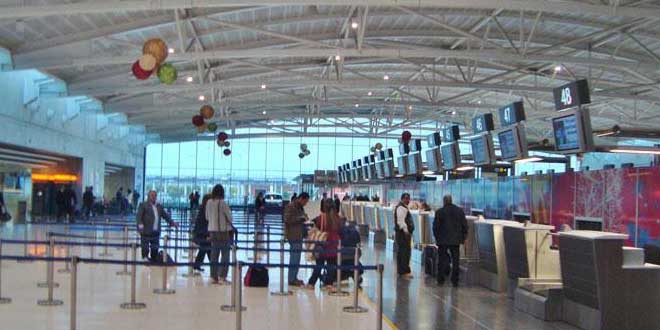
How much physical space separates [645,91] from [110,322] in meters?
29.6

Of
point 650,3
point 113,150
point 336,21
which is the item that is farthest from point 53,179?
point 650,3

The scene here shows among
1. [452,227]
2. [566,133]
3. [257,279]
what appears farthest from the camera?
[452,227]

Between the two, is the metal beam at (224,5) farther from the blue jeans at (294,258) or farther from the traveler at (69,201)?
the traveler at (69,201)

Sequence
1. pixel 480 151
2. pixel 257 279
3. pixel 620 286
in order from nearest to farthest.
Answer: pixel 620 286 → pixel 257 279 → pixel 480 151

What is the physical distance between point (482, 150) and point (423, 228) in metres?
2.84

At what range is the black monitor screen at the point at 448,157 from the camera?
56.9 feet

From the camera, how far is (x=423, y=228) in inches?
671

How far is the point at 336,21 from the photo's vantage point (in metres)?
22.8

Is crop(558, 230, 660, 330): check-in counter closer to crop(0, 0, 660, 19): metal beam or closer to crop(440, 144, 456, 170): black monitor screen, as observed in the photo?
crop(0, 0, 660, 19): metal beam

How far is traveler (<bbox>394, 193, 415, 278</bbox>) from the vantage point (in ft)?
46.0

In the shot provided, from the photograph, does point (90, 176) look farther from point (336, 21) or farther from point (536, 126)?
point (536, 126)

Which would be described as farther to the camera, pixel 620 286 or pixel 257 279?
pixel 257 279

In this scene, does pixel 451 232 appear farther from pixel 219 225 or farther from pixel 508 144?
pixel 219 225

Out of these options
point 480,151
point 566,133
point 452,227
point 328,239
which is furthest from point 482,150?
point 328,239
